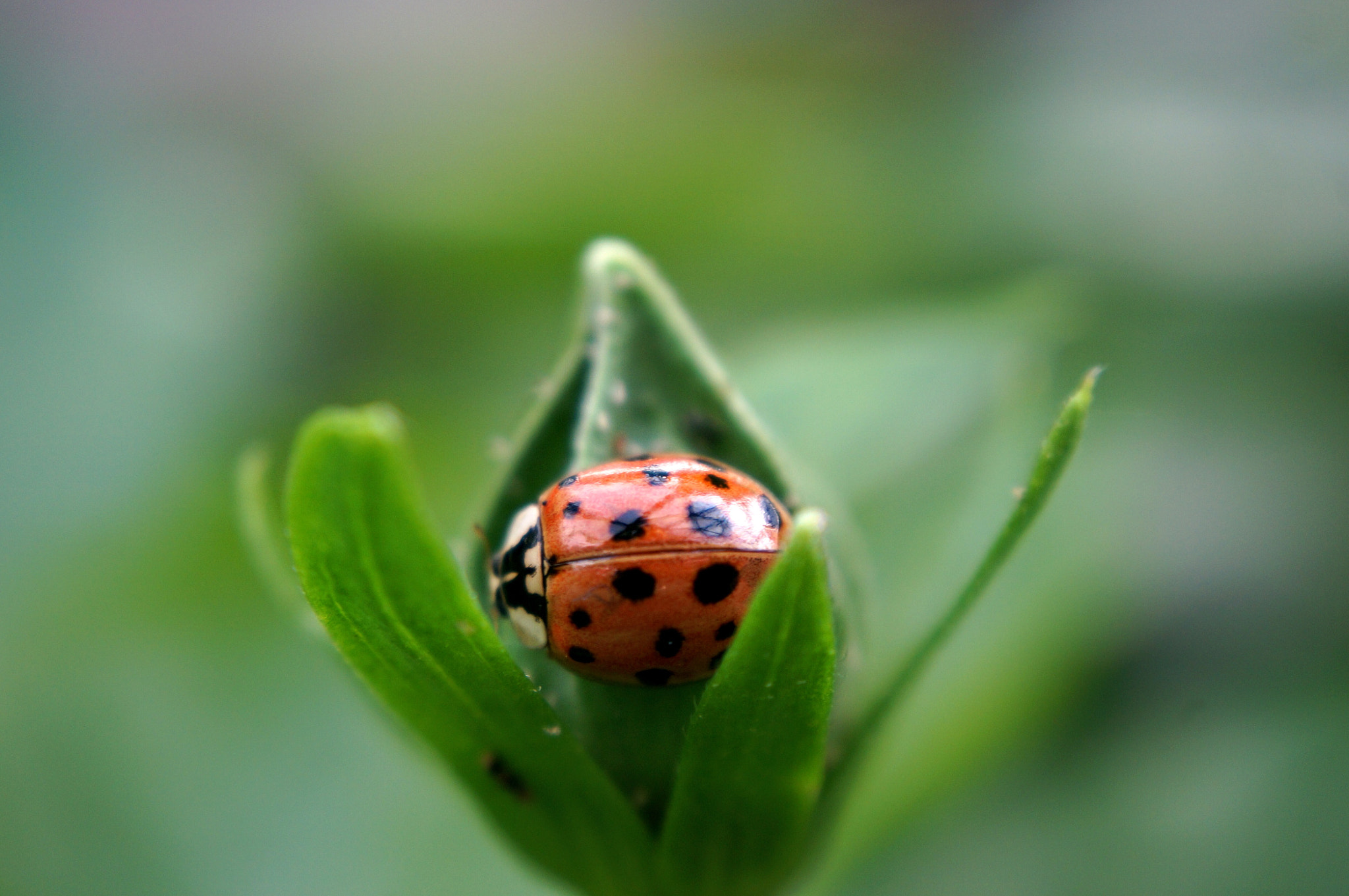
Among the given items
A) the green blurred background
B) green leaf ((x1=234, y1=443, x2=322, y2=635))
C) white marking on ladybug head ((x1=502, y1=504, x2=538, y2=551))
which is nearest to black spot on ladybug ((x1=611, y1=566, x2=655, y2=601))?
white marking on ladybug head ((x1=502, y1=504, x2=538, y2=551))

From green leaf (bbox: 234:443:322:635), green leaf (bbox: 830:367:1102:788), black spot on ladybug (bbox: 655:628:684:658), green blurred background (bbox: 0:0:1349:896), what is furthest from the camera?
green blurred background (bbox: 0:0:1349:896)

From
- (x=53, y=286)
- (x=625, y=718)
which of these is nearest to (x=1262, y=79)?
(x=625, y=718)

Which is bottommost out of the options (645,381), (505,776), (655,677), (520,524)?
(505,776)

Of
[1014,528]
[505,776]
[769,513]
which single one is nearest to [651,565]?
[769,513]

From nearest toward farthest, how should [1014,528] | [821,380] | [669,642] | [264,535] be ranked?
[1014,528] < [669,642] < [264,535] < [821,380]

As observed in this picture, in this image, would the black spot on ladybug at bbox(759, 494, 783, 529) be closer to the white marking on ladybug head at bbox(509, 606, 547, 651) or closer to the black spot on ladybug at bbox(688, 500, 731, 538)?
the black spot on ladybug at bbox(688, 500, 731, 538)

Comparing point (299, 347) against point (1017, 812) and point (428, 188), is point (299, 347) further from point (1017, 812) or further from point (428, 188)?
point (1017, 812)

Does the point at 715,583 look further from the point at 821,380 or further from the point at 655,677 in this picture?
the point at 821,380
